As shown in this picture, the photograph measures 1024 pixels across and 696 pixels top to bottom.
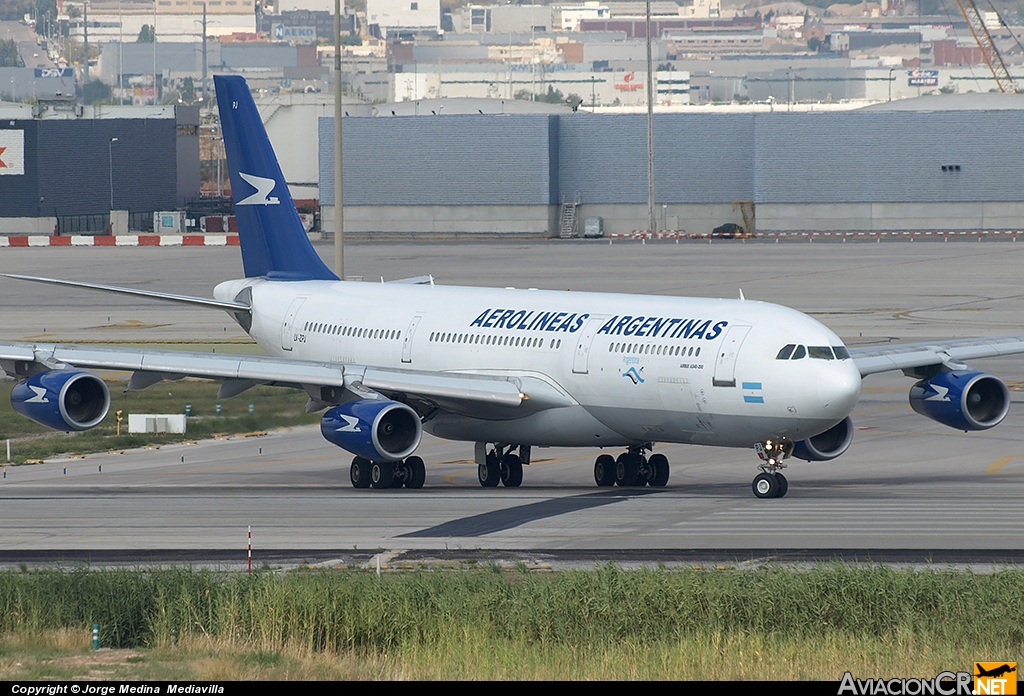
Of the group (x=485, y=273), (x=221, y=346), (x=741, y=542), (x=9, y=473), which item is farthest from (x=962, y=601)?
(x=485, y=273)

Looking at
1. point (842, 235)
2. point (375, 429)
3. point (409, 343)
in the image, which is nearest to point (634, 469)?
point (375, 429)

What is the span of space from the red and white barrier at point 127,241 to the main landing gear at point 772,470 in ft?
354

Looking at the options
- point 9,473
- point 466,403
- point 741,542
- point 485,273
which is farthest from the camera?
point 485,273

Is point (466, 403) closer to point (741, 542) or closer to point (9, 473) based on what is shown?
point (741, 542)

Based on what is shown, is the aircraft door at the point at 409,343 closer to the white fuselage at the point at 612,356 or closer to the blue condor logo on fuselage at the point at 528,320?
the white fuselage at the point at 612,356

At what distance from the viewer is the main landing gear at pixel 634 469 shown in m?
39.2

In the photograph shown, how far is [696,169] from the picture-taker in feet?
499

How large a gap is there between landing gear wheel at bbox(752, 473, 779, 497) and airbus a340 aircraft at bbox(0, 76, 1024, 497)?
1.3 inches

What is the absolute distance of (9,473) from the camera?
43.6 m

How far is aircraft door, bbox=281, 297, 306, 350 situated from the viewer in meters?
46.7

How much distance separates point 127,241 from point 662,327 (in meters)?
113

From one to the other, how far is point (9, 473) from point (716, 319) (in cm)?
2115

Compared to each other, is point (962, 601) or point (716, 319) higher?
point (716, 319)

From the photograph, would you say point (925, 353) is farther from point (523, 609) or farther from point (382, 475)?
point (523, 609)
